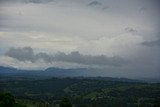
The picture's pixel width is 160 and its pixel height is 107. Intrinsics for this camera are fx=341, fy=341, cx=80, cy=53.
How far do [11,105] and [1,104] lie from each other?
24.1 ft

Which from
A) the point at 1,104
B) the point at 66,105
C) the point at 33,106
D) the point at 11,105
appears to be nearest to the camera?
the point at 66,105

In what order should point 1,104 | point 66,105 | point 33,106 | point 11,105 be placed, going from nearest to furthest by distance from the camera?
1. point 66,105
2. point 1,104
3. point 11,105
4. point 33,106

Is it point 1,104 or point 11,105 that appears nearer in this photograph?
point 1,104

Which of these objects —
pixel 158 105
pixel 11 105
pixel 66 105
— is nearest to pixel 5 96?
pixel 11 105

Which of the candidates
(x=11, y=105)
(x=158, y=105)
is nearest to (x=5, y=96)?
(x=11, y=105)

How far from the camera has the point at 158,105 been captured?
268 feet

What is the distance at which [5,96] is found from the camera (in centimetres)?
10525

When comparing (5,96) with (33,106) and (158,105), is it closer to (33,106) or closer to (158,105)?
(158,105)

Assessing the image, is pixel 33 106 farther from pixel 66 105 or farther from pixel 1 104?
pixel 66 105

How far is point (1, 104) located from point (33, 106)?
79.2 metres

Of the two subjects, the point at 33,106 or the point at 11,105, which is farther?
the point at 33,106

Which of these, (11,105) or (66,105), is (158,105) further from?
(11,105)

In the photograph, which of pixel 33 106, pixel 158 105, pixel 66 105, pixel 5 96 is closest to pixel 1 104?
pixel 5 96

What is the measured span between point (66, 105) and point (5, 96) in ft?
Result: 104
